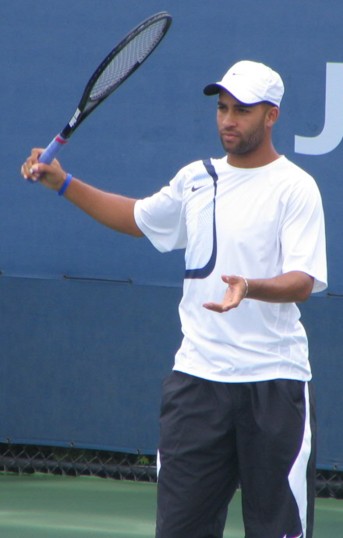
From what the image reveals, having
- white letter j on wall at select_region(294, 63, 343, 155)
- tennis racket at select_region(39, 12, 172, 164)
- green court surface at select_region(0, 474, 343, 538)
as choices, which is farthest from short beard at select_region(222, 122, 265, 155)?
green court surface at select_region(0, 474, 343, 538)

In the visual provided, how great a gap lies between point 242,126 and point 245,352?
0.58 meters

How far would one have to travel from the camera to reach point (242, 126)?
3.00 m

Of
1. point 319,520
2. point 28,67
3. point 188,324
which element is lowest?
point 319,520

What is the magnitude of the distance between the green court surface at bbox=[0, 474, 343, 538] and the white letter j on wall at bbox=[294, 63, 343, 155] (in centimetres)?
151

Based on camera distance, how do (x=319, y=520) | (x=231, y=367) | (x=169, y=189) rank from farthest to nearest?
(x=319, y=520), (x=169, y=189), (x=231, y=367)

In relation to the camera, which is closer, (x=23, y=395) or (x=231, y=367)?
(x=231, y=367)

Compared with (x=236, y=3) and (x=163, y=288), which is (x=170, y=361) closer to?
(x=163, y=288)

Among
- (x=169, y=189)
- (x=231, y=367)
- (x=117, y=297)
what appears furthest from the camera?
(x=117, y=297)

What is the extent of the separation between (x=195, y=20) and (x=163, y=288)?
1.14 meters

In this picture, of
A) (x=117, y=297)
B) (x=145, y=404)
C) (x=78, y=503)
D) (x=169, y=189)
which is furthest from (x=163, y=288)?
(x=169, y=189)

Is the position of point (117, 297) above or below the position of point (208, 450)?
above

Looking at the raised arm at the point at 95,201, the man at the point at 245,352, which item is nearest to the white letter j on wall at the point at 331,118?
the raised arm at the point at 95,201

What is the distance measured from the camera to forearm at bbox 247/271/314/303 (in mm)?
2721

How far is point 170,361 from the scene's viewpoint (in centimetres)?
497
